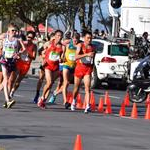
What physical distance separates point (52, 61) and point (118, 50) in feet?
30.6

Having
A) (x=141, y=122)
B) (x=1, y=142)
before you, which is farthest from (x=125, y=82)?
(x=1, y=142)

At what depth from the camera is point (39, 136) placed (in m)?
13.4

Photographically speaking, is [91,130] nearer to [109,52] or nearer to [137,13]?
[109,52]

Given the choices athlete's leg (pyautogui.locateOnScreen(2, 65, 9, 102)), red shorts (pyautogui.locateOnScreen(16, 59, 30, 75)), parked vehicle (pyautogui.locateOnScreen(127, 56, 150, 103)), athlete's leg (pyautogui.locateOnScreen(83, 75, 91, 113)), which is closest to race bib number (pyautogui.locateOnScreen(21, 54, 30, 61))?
red shorts (pyautogui.locateOnScreen(16, 59, 30, 75))

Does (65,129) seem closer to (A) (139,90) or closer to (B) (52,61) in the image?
(B) (52,61)

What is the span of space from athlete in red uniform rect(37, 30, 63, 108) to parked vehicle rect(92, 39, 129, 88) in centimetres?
863

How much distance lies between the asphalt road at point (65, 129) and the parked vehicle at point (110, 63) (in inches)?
303

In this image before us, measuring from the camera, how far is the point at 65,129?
48.2 feet

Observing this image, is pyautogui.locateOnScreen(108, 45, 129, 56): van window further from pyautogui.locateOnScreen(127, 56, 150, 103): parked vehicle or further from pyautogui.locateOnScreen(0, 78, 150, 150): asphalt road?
pyautogui.locateOnScreen(0, 78, 150, 150): asphalt road

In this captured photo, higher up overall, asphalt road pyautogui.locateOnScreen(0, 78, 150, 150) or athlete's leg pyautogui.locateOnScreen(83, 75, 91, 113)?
athlete's leg pyautogui.locateOnScreen(83, 75, 91, 113)

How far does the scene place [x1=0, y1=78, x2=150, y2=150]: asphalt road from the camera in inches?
496

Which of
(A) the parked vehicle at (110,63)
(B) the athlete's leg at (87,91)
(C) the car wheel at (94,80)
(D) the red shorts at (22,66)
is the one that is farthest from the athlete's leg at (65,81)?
(C) the car wheel at (94,80)

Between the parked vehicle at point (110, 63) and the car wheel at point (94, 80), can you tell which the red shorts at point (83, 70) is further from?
the car wheel at point (94, 80)

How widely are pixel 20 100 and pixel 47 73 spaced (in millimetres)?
2135
